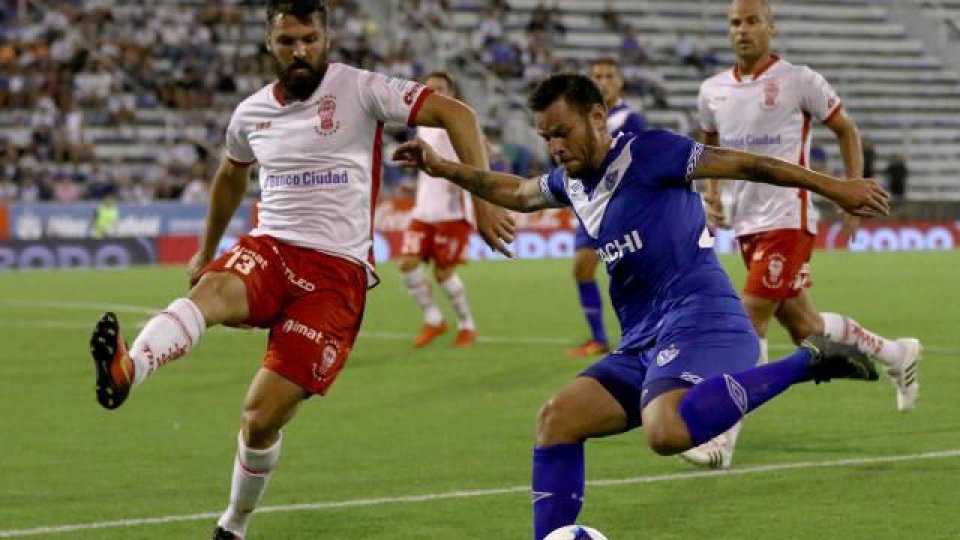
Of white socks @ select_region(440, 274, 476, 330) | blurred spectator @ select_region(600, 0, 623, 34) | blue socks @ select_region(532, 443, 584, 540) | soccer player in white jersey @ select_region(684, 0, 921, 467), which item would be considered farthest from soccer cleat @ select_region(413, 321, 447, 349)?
blurred spectator @ select_region(600, 0, 623, 34)

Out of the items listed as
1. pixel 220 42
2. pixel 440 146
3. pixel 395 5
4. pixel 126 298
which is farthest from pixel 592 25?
pixel 440 146

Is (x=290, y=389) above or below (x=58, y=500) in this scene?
above

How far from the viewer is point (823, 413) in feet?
38.0

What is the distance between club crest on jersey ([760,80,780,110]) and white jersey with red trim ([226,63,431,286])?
3687 millimetres

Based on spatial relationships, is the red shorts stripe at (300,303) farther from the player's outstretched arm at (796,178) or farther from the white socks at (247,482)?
the player's outstretched arm at (796,178)

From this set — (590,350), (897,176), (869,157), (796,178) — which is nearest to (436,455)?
(796,178)

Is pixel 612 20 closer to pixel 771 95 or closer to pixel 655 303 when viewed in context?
pixel 771 95

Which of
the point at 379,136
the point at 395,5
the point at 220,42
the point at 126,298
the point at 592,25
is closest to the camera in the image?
the point at 379,136

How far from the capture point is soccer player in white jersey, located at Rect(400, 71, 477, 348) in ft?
56.3

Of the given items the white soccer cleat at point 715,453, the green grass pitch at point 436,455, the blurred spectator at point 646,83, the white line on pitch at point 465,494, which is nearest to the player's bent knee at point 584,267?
the green grass pitch at point 436,455

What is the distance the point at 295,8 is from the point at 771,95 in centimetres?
418

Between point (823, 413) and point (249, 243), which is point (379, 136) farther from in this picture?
point (823, 413)

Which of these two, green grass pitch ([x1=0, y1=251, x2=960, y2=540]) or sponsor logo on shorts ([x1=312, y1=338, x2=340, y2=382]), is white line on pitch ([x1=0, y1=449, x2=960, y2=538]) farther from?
sponsor logo on shorts ([x1=312, y1=338, x2=340, y2=382])

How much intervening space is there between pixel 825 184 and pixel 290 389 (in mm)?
2222
